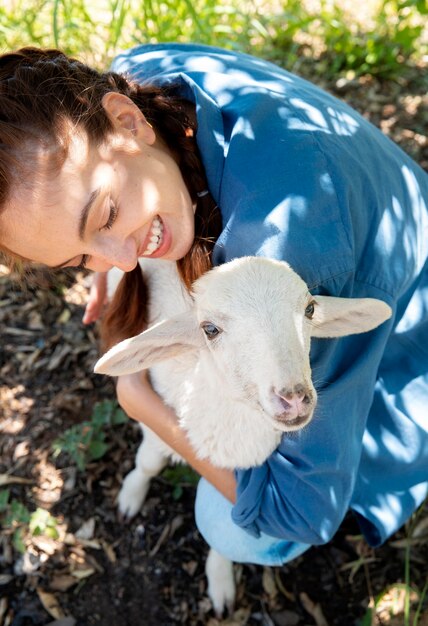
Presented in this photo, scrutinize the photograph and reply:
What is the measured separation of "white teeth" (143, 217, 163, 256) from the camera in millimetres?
2066

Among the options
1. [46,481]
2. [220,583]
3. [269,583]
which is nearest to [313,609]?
[269,583]

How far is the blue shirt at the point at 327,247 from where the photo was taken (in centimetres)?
186

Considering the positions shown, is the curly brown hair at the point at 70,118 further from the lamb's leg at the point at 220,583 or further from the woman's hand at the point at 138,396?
the lamb's leg at the point at 220,583

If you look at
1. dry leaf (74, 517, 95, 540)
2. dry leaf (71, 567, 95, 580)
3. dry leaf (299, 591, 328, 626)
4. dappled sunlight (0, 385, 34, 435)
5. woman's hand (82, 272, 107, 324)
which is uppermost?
woman's hand (82, 272, 107, 324)

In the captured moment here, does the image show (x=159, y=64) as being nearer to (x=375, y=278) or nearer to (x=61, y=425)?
(x=375, y=278)

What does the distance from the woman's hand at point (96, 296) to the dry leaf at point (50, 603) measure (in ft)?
4.62

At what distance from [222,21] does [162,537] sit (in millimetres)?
4010

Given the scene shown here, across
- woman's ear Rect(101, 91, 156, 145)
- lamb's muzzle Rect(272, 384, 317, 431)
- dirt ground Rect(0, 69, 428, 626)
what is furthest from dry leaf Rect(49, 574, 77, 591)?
woman's ear Rect(101, 91, 156, 145)

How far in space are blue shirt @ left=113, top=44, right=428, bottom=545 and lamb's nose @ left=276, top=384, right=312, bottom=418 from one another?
351 millimetres

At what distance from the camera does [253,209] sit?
187 cm

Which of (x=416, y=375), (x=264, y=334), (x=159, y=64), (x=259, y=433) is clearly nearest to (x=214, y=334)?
(x=264, y=334)

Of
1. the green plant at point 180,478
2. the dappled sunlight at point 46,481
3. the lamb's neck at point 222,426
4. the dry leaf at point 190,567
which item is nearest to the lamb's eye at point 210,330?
the lamb's neck at point 222,426

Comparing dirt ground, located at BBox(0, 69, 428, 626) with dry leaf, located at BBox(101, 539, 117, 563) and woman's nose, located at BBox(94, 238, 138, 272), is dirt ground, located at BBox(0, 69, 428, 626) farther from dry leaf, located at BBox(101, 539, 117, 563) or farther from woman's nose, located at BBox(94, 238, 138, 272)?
woman's nose, located at BBox(94, 238, 138, 272)

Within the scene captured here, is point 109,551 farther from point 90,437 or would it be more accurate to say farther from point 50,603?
point 90,437
